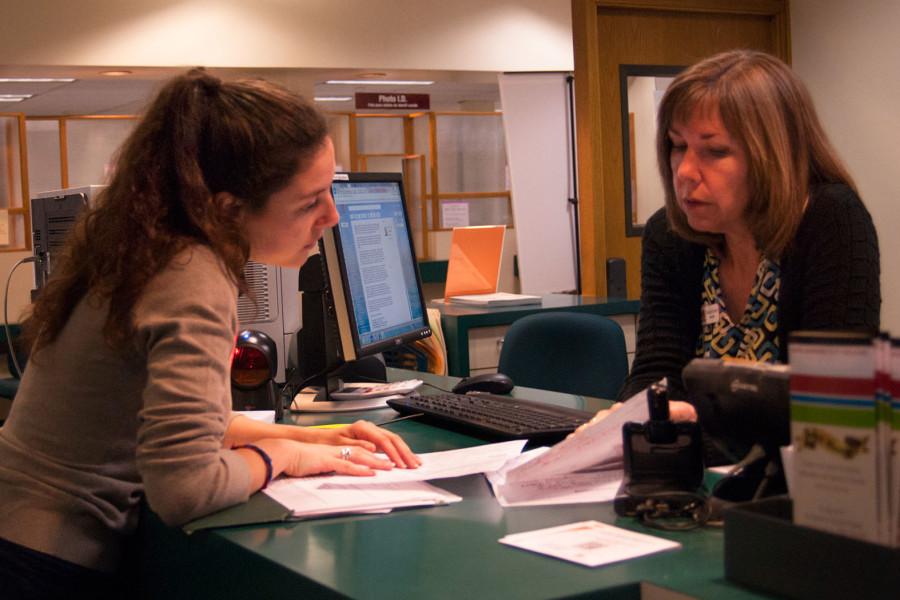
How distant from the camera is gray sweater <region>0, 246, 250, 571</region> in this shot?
1184 millimetres

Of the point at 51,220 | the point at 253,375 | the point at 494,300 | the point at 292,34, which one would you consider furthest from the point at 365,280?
the point at 292,34

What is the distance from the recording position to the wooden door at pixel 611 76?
486 centimetres

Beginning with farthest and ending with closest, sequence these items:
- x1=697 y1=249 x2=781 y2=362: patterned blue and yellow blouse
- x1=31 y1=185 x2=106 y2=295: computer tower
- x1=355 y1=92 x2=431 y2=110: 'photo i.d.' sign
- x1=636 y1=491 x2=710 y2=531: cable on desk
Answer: x1=355 y1=92 x2=431 y2=110: 'photo i.d.' sign < x1=31 y1=185 x2=106 y2=295: computer tower < x1=697 y1=249 x2=781 y2=362: patterned blue and yellow blouse < x1=636 y1=491 x2=710 y2=531: cable on desk

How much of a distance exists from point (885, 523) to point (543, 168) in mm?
5246

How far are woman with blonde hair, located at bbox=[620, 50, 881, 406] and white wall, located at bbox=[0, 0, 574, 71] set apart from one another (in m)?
4.30

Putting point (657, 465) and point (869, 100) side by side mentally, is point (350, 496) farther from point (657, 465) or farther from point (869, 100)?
point (869, 100)

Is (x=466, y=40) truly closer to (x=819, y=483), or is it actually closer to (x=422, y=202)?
(x=422, y=202)

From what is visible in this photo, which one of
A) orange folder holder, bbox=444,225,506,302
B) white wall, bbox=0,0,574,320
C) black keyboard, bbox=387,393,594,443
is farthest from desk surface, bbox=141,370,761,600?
white wall, bbox=0,0,574,320

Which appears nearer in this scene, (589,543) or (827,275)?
(589,543)

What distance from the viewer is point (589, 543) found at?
1042 millimetres

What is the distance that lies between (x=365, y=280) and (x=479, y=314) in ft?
5.44

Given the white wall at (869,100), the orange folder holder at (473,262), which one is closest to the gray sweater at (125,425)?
the orange folder holder at (473,262)

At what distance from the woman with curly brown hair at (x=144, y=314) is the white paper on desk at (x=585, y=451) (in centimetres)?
24

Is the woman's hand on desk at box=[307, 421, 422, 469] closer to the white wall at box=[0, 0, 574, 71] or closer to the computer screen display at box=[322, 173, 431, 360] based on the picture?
the computer screen display at box=[322, 173, 431, 360]
